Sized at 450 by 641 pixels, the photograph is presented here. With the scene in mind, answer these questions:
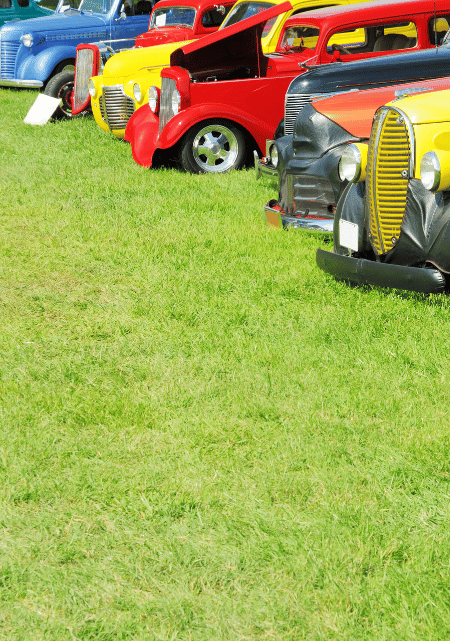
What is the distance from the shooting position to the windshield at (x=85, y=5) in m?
13.8

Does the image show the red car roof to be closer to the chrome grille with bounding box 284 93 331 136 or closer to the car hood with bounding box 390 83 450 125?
the chrome grille with bounding box 284 93 331 136

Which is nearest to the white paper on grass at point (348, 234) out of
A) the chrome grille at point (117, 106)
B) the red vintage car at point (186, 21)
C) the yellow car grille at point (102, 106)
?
the chrome grille at point (117, 106)

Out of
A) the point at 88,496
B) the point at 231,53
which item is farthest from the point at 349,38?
the point at 88,496

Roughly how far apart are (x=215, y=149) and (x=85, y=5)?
7742mm

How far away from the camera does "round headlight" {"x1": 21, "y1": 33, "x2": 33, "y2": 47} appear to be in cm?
1337

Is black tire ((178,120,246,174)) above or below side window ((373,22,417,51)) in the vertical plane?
below

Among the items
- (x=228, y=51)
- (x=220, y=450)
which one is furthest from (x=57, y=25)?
(x=220, y=450)

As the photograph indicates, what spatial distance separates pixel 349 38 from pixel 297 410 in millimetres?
6778

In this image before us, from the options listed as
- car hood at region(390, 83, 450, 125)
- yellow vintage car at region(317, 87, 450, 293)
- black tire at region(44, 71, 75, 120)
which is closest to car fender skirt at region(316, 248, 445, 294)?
yellow vintage car at region(317, 87, 450, 293)

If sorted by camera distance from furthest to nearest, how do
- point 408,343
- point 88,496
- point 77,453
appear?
1. point 408,343
2. point 77,453
3. point 88,496

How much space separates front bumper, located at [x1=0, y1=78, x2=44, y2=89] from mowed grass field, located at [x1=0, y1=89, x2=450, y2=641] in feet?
29.0

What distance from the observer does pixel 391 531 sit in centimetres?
238

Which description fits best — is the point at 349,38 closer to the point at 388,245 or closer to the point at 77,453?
the point at 388,245

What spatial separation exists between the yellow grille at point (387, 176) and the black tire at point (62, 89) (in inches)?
359
